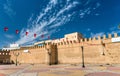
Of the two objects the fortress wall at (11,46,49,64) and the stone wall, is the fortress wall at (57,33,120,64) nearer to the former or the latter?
the stone wall

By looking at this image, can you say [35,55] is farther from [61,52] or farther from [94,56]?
[94,56]

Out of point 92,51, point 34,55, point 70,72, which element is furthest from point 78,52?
point 70,72

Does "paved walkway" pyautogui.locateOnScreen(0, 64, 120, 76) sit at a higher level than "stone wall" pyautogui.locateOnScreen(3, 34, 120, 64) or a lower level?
lower

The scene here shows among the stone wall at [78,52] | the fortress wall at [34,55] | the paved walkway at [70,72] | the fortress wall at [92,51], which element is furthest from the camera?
the fortress wall at [34,55]

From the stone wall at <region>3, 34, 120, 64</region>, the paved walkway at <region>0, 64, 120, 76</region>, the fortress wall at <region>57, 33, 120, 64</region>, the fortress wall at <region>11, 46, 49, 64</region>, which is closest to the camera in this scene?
the paved walkway at <region>0, 64, 120, 76</region>

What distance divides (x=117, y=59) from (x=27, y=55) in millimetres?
24703

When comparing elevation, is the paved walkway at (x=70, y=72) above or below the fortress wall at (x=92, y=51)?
below

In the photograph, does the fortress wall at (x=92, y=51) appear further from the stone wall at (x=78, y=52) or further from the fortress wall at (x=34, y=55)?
the fortress wall at (x=34, y=55)

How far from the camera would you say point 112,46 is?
24.2 meters

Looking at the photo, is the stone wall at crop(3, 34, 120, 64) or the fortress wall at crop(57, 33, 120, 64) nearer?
the fortress wall at crop(57, 33, 120, 64)

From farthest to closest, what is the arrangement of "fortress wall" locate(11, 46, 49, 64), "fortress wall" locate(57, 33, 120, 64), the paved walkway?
"fortress wall" locate(11, 46, 49, 64) < "fortress wall" locate(57, 33, 120, 64) < the paved walkway

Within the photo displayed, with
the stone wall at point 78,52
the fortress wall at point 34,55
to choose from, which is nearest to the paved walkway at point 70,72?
the stone wall at point 78,52

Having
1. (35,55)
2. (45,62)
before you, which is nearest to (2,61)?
(35,55)

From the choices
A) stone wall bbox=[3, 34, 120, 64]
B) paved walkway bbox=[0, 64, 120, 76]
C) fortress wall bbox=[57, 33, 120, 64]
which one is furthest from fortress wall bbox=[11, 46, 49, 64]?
paved walkway bbox=[0, 64, 120, 76]
